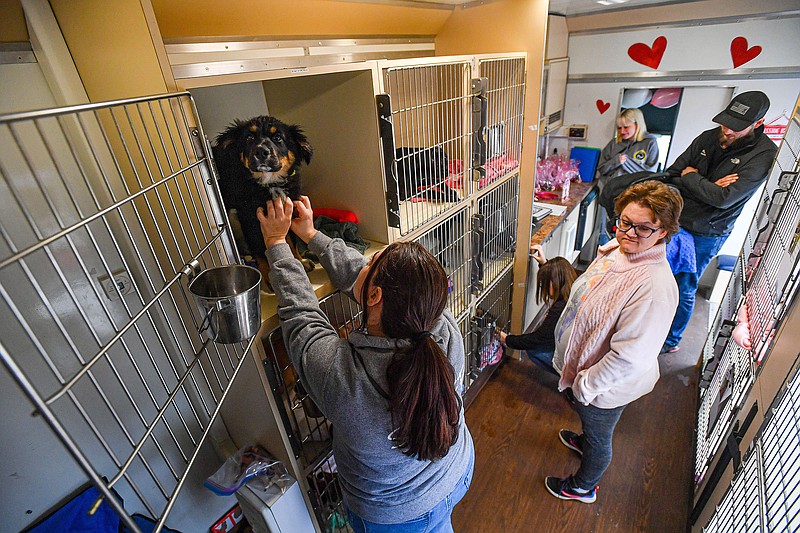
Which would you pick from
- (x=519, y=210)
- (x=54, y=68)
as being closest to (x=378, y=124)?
(x=54, y=68)

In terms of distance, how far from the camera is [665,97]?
3105 mm

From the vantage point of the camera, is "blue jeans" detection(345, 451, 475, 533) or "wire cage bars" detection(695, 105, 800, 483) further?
"wire cage bars" detection(695, 105, 800, 483)

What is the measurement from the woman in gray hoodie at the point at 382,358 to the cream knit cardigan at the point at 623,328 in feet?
2.02

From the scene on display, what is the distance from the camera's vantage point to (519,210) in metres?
2.06

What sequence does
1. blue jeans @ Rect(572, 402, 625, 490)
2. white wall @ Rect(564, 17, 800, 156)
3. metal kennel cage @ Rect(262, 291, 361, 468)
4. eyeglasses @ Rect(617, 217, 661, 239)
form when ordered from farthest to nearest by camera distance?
white wall @ Rect(564, 17, 800, 156) < blue jeans @ Rect(572, 402, 625, 490) < eyeglasses @ Rect(617, 217, 661, 239) < metal kennel cage @ Rect(262, 291, 361, 468)

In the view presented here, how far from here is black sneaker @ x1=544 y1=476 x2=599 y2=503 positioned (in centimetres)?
172

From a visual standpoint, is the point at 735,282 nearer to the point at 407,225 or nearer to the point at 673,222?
the point at 673,222

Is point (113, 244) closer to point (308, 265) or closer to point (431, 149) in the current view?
point (308, 265)

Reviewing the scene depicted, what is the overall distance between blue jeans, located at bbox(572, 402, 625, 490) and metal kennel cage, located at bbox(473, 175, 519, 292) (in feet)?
2.27

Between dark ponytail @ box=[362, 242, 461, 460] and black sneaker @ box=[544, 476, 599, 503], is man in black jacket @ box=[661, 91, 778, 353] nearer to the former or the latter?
black sneaker @ box=[544, 476, 599, 503]

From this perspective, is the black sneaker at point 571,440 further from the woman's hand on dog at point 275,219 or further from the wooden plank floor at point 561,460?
the woman's hand on dog at point 275,219

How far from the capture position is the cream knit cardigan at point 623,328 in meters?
1.25

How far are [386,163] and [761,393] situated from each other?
1264 millimetres

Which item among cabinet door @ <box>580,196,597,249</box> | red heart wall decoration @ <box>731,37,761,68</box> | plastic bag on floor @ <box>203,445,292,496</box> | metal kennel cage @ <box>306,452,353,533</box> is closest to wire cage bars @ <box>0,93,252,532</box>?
plastic bag on floor @ <box>203,445,292,496</box>
